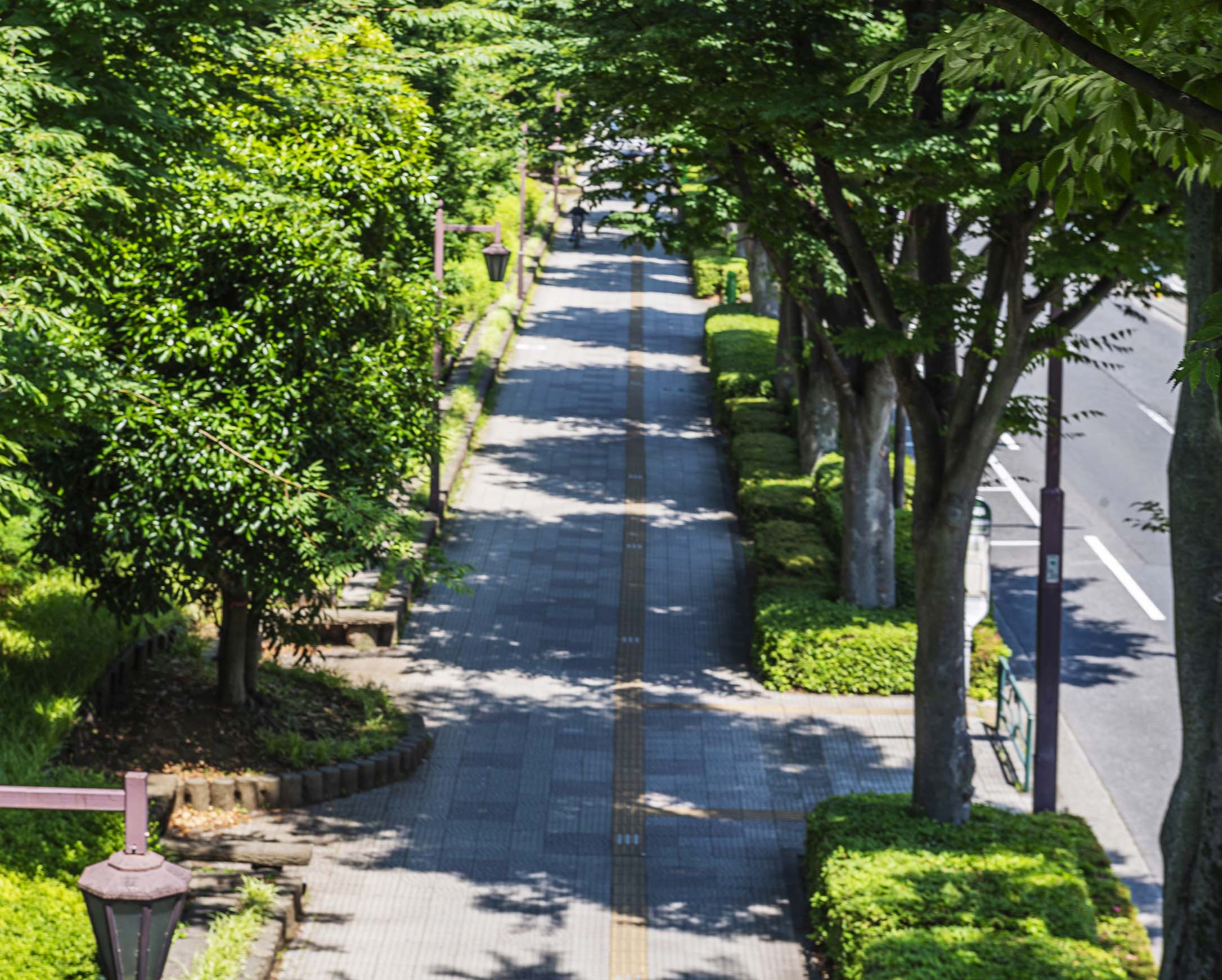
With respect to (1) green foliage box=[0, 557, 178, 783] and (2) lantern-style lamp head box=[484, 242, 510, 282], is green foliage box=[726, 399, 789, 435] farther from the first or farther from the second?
(1) green foliage box=[0, 557, 178, 783]

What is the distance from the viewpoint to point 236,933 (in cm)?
952

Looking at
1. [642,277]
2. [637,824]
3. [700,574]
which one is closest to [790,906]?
[637,824]

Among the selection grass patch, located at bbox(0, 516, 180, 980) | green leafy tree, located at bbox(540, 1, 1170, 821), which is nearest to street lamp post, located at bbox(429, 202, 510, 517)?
grass patch, located at bbox(0, 516, 180, 980)

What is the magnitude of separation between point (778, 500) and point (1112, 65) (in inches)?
609

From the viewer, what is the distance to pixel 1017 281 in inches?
392

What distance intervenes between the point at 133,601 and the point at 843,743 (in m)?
6.61

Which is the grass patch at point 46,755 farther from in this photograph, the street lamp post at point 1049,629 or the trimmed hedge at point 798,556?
the street lamp post at point 1049,629

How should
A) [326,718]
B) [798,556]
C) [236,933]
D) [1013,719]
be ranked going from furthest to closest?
1. [798,556]
2. [1013,719]
3. [326,718]
4. [236,933]

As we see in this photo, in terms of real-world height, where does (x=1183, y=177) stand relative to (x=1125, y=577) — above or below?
above

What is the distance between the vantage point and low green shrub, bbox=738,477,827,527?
1912 centimetres

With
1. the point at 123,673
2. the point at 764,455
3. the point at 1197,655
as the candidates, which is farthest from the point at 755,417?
the point at 1197,655

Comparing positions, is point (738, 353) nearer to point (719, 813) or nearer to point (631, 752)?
point (631, 752)

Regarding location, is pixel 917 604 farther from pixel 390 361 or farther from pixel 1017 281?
pixel 390 361

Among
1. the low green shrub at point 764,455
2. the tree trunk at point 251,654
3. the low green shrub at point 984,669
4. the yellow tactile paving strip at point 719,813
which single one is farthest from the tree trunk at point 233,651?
the low green shrub at point 764,455
